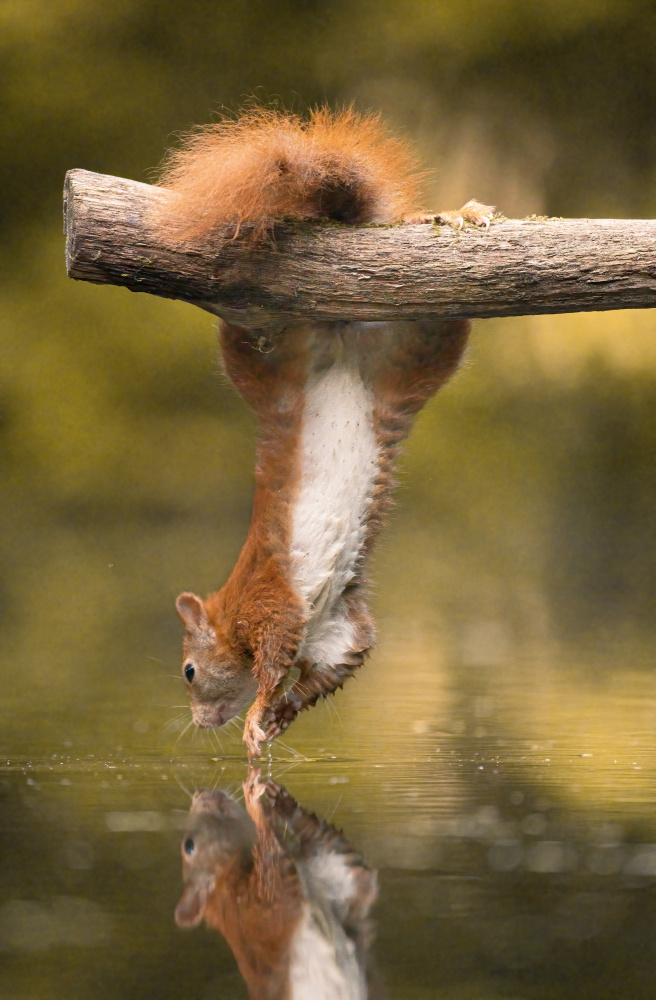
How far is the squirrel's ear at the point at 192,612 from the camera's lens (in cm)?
225

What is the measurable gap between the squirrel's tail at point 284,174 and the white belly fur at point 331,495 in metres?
0.26

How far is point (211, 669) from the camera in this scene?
2.27m

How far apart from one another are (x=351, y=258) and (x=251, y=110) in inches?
12.3

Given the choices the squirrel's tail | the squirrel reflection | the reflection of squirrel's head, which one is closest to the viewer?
the squirrel reflection

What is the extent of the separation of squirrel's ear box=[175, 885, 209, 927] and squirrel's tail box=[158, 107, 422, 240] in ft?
3.38

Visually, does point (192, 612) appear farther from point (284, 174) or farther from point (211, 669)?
point (284, 174)

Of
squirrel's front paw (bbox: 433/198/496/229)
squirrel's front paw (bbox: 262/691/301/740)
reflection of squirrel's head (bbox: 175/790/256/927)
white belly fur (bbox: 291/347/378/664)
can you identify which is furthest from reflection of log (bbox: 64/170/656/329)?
reflection of squirrel's head (bbox: 175/790/256/927)

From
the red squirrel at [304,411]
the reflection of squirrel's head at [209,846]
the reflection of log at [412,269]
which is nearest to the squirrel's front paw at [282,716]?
the red squirrel at [304,411]

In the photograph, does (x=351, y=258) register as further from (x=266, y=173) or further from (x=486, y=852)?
(x=486, y=852)

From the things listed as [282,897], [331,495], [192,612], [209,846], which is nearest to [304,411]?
[331,495]

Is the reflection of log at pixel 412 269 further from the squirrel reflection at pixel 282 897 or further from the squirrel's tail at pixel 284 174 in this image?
the squirrel reflection at pixel 282 897

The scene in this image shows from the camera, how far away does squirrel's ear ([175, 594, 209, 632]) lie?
2.25m

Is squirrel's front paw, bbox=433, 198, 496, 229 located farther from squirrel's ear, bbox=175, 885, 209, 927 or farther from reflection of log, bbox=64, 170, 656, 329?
squirrel's ear, bbox=175, 885, 209, 927

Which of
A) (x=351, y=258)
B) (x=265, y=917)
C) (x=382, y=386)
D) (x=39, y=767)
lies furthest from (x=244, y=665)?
(x=265, y=917)
